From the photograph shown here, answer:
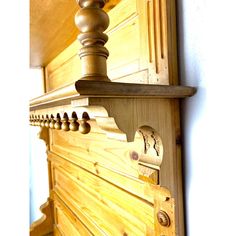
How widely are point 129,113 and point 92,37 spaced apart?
154 mm

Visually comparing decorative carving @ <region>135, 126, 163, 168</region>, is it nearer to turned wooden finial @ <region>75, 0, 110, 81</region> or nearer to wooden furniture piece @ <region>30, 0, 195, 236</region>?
wooden furniture piece @ <region>30, 0, 195, 236</region>

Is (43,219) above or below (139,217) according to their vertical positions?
below

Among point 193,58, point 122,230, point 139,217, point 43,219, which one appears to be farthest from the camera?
point 43,219

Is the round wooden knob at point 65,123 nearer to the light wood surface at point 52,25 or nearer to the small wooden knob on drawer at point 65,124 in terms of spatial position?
the small wooden knob on drawer at point 65,124

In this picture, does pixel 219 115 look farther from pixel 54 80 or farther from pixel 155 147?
pixel 54 80

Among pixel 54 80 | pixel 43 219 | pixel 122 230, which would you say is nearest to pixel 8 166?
pixel 122 230

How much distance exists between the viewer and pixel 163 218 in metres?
0.54

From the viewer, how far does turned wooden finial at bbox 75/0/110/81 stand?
0.41 meters

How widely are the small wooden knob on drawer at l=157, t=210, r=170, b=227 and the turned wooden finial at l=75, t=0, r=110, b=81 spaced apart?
34 cm

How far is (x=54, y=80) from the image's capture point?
1489 millimetres

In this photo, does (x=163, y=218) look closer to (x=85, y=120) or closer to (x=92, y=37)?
(x=85, y=120)

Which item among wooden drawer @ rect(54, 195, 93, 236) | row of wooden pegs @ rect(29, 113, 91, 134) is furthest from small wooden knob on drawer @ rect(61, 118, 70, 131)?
wooden drawer @ rect(54, 195, 93, 236)

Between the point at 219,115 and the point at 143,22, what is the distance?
0.29 metres

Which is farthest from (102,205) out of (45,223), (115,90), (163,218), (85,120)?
(45,223)
